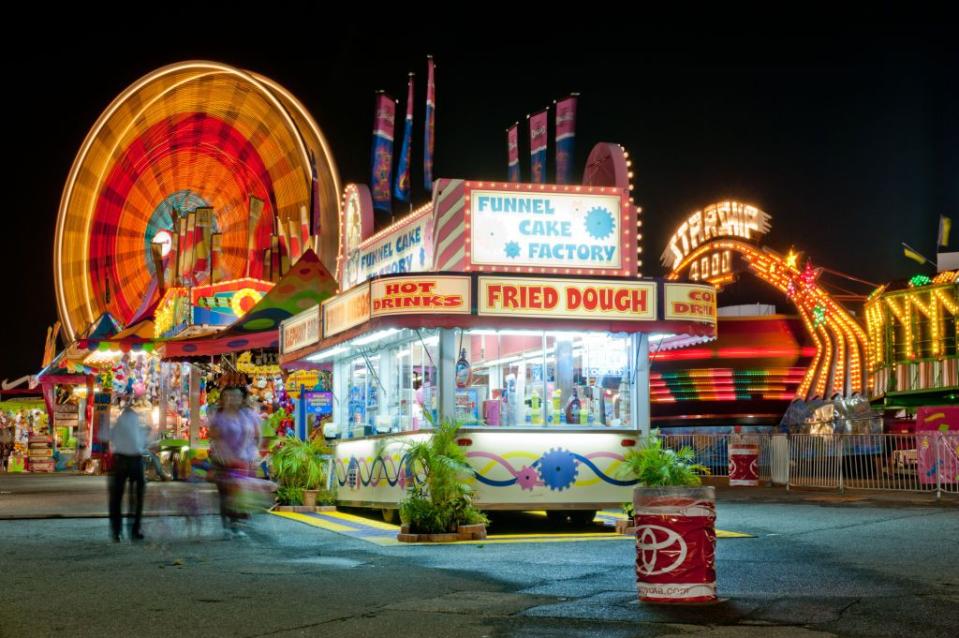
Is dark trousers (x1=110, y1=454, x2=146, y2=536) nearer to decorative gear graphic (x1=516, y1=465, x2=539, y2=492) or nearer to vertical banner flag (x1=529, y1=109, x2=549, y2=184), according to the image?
decorative gear graphic (x1=516, y1=465, x2=539, y2=492)

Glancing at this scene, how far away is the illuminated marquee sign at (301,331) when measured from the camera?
19672 millimetres

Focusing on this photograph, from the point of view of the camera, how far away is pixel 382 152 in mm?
24828

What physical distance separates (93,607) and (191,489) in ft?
25.3

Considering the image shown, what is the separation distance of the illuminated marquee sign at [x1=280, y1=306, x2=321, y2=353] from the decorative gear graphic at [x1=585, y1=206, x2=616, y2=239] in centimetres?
501

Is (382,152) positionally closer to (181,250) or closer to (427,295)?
(427,295)

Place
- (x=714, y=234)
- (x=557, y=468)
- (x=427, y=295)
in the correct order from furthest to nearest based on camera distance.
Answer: (x=714, y=234), (x=557, y=468), (x=427, y=295)

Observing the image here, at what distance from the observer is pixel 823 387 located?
1913 inches

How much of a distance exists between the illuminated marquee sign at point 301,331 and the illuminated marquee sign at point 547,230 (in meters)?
4.11

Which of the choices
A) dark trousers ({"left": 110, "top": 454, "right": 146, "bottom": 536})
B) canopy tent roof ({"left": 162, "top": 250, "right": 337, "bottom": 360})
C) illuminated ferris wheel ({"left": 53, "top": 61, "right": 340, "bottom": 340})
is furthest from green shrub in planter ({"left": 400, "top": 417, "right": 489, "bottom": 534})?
illuminated ferris wheel ({"left": 53, "top": 61, "right": 340, "bottom": 340})

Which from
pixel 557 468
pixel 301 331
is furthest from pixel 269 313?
pixel 557 468

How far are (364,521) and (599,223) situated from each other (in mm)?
5614

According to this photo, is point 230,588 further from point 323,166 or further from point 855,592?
point 323,166

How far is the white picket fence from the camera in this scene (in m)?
24.3

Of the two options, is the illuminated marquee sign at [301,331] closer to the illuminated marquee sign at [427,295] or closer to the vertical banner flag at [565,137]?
the illuminated marquee sign at [427,295]
